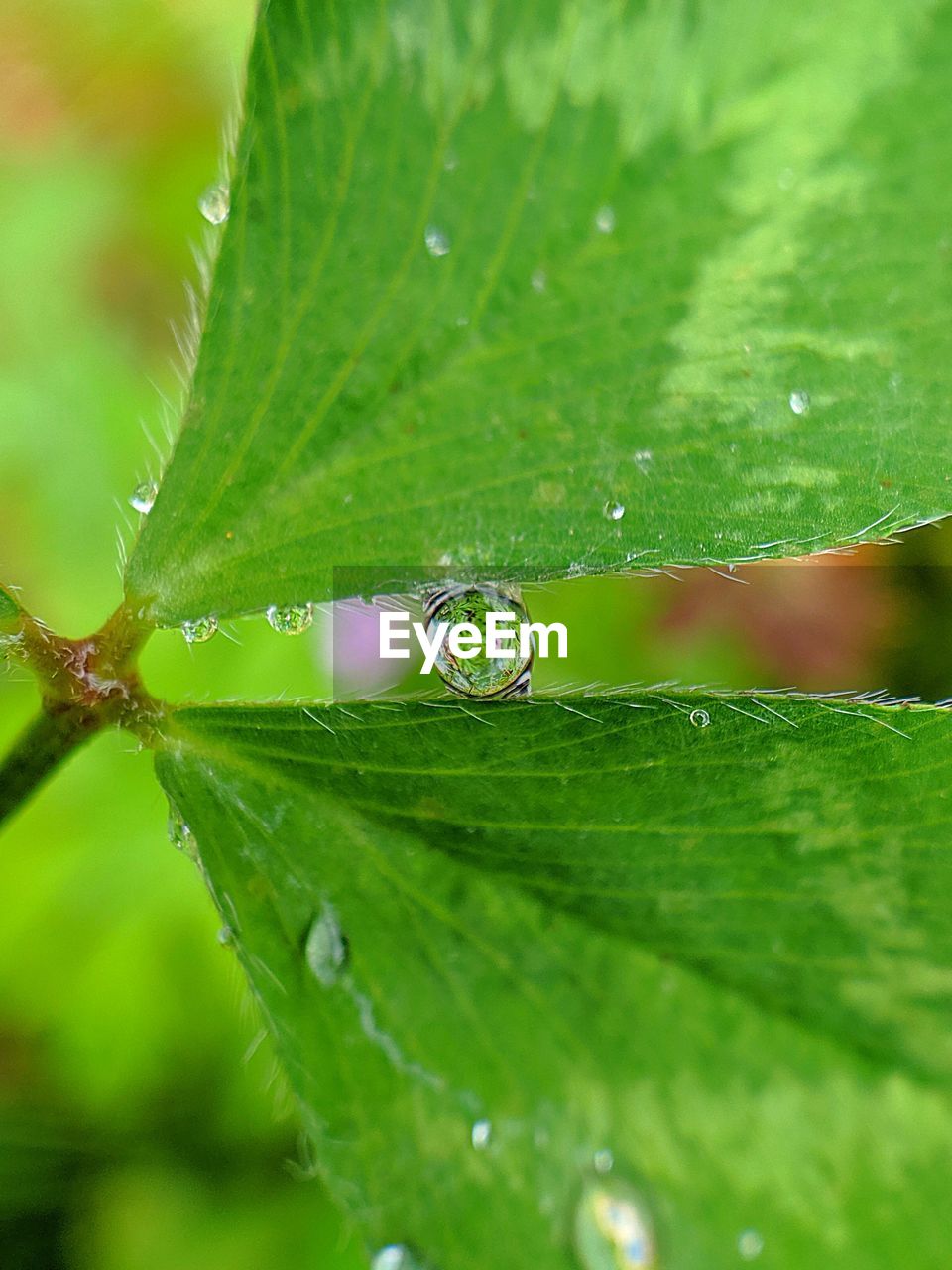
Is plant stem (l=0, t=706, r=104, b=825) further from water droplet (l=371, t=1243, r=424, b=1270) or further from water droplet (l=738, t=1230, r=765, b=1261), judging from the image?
water droplet (l=738, t=1230, r=765, b=1261)

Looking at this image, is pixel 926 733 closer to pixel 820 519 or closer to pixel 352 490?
pixel 820 519

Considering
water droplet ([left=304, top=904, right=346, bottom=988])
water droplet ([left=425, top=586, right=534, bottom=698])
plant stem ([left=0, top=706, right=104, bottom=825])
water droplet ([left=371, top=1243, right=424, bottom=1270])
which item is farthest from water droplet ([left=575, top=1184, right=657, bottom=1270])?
→ plant stem ([left=0, top=706, right=104, bottom=825])

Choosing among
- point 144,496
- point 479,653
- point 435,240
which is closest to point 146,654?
point 144,496

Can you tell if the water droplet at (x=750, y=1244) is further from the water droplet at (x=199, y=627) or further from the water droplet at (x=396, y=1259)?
the water droplet at (x=199, y=627)

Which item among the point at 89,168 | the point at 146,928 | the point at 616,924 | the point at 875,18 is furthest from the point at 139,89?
the point at 616,924

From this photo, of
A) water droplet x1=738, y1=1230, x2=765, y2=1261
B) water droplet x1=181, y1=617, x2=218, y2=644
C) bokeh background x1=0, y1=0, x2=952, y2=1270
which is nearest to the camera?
Result: water droplet x1=738, y1=1230, x2=765, y2=1261

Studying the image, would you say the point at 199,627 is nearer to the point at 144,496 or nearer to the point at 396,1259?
the point at 144,496

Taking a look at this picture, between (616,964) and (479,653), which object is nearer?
(616,964)

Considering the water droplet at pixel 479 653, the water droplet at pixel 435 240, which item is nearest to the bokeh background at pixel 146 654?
the water droplet at pixel 479 653
